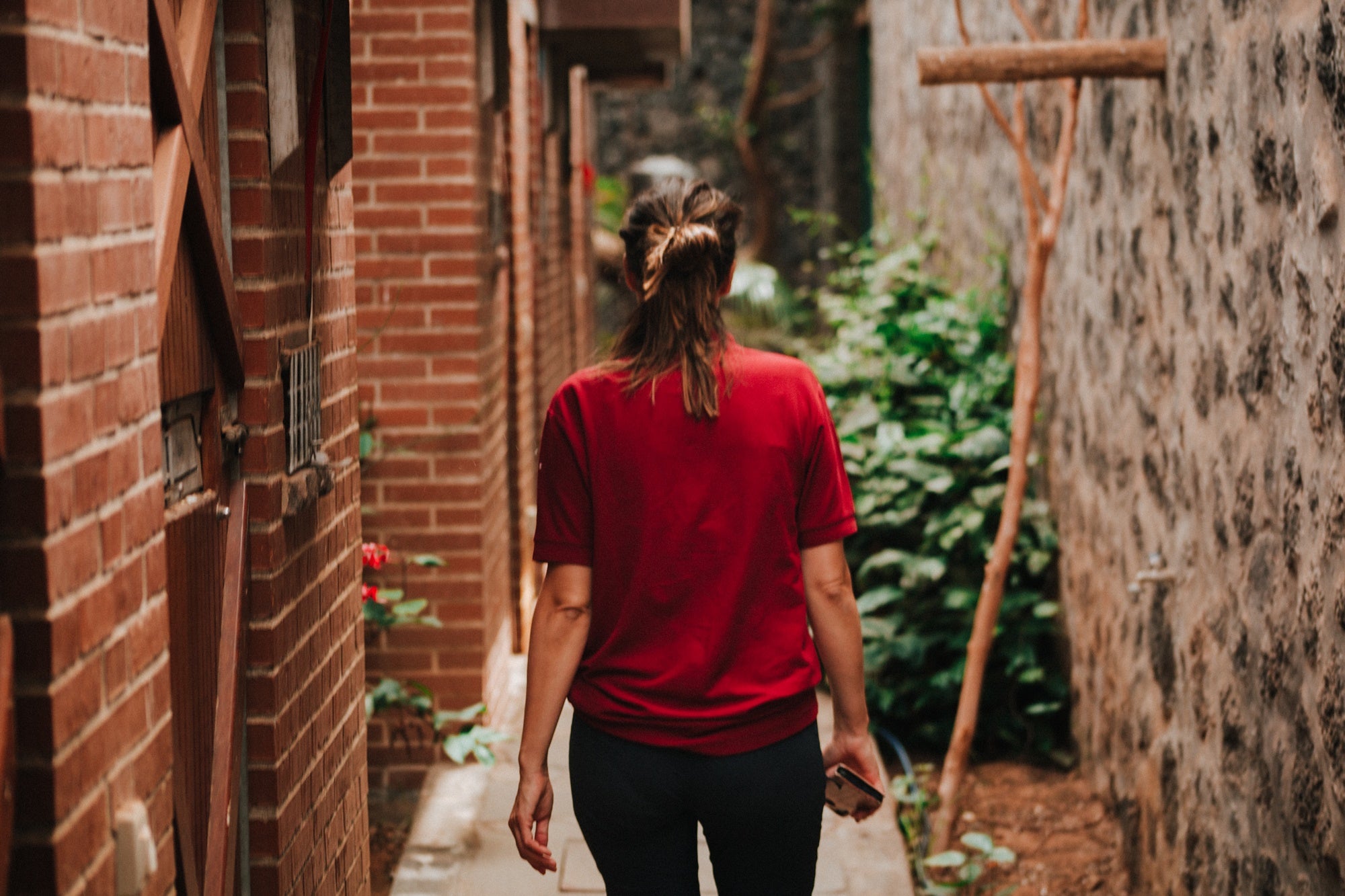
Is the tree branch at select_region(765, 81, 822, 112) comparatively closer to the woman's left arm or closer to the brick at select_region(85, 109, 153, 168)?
the woman's left arm

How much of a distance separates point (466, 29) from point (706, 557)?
2972 mm

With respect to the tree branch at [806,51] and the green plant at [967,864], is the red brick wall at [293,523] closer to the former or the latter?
the green plant at [967,864]

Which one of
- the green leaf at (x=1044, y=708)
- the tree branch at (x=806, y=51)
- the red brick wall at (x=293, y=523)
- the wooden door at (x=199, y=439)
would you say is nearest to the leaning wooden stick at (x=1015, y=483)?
the green leaf at (x=1044, y=708)

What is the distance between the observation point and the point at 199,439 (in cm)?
250

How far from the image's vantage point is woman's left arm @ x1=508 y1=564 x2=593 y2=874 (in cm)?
239

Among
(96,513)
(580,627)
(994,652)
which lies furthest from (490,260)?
(96,513)

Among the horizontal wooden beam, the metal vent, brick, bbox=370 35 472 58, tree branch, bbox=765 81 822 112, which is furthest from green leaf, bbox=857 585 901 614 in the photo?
tree branch, bbox=765 81 822 112

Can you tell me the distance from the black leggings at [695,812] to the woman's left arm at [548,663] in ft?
0.21

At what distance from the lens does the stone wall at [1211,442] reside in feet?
8.86

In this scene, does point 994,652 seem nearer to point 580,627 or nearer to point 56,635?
point 580,627

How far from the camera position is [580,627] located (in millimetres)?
2393

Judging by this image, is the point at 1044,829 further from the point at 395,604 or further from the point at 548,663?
the point at 548,663

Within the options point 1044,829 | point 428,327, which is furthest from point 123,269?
point 1044,829

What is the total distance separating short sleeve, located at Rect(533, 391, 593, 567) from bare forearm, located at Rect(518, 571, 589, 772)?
0.21 ft
